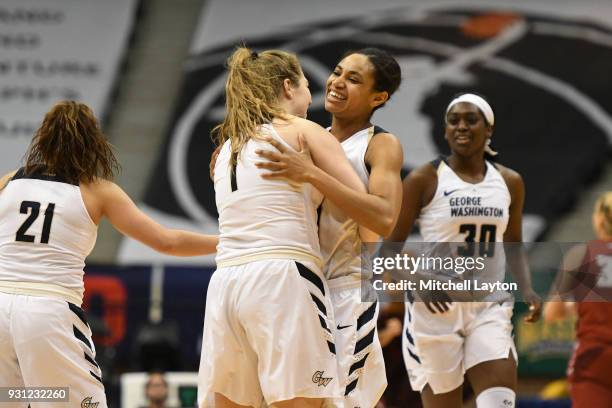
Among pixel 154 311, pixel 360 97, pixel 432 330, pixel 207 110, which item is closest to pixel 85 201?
pixel 360 97

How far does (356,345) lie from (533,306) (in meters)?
2.14

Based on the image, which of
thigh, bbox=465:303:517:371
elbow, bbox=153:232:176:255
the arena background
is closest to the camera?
elbow, bbox=153:232:176:255

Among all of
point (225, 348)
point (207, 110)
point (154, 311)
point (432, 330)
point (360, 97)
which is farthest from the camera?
point (207, 110)

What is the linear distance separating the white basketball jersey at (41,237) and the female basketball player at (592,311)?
332 cm

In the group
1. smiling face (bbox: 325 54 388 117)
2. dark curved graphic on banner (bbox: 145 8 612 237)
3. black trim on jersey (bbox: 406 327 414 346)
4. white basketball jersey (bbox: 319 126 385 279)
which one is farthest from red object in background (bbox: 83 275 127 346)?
white basketball jersey (bbox: 319 126 385 279)

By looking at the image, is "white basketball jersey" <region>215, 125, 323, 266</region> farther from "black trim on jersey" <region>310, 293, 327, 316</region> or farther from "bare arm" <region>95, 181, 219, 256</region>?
"bare arm" <region>95, 181, 219, 256</region>

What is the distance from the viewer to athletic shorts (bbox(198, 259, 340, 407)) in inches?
161

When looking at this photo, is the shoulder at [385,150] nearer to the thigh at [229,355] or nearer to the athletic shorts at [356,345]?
the athletic shorts at [356,345]

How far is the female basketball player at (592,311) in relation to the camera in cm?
640

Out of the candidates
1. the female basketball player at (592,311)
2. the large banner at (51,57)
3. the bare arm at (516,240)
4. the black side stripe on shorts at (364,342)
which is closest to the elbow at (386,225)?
the black side stripe on shorts at (364,342)

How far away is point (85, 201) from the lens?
4691 mm

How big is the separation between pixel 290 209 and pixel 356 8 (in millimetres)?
12927

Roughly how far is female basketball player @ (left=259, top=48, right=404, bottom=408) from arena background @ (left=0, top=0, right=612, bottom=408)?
984 cm

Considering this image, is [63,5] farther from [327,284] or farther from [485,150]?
[327,284]
